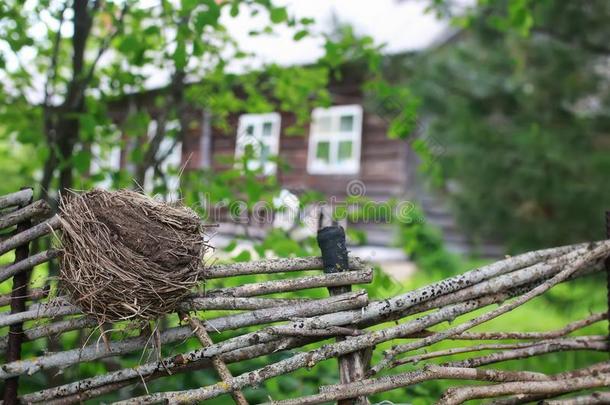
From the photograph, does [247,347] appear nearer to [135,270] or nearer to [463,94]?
[135,270]

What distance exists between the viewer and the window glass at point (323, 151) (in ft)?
32.2

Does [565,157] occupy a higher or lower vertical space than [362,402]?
higher

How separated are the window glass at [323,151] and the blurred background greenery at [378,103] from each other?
188 cm

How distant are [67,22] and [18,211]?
160 centimetres

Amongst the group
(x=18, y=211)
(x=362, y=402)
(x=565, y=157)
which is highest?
(x=565, y=157)

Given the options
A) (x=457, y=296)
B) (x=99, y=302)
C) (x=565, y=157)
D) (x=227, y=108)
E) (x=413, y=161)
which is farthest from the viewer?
(x=413, y=161)

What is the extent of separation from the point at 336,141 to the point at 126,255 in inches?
330

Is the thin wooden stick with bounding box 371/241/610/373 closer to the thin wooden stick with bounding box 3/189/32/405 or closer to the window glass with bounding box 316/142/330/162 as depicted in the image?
the thin wooden stick with bounding box 3/189/32/405

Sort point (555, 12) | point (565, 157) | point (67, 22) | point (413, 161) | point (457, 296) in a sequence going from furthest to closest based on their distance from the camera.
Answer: point (413, 161)
point (555, 12)
point (565, 157)
point (67, 22)
point (457, 296)

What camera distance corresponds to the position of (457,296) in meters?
1.84

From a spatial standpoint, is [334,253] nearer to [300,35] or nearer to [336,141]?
[300,35]

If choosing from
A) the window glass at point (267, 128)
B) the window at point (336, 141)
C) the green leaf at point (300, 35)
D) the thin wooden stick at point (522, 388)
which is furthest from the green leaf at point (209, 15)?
the window glass at point (267, 128)

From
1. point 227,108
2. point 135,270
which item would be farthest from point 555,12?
point 135,270

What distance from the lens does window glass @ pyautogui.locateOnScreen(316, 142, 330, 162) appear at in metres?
9.81
